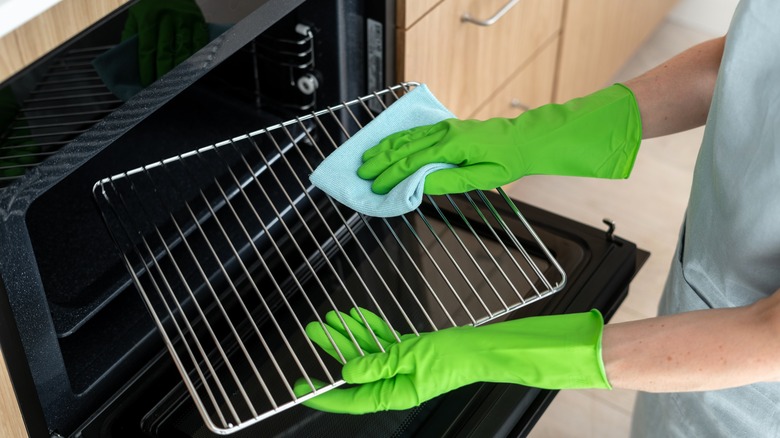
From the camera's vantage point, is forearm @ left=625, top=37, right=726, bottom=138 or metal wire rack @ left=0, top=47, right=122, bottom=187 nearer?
metal wire rack @ left=0, top=47, right=122, bottom=187

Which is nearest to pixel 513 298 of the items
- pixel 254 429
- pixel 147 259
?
pixel 254 429

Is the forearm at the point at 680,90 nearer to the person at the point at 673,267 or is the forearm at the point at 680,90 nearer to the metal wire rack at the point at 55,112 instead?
the person at the point at 673,267

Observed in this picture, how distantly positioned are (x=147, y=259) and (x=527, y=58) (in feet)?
3.03

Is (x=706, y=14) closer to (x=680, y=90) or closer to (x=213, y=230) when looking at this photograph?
(x=680, y=90)

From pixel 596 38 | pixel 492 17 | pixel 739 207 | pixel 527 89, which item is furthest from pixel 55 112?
pixel 596 38

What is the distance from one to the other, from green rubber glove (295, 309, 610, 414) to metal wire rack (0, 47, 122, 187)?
0.31 meters

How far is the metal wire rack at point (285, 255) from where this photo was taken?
1.07 m

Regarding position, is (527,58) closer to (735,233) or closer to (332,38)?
(332,38)

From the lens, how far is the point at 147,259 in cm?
115

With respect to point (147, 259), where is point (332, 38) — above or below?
above

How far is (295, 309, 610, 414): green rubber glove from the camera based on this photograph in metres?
0.88

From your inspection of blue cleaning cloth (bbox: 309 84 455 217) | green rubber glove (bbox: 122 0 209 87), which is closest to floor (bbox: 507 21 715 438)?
blue cleaning cloth (bbox: 309 84 455 217)

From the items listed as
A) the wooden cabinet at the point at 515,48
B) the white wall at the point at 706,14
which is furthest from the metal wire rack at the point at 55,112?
the white wall at the point at 706,14

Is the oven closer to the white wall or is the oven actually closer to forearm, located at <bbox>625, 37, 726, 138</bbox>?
forearm, located at <bbox>625, 37, 726, 138</bbox>
